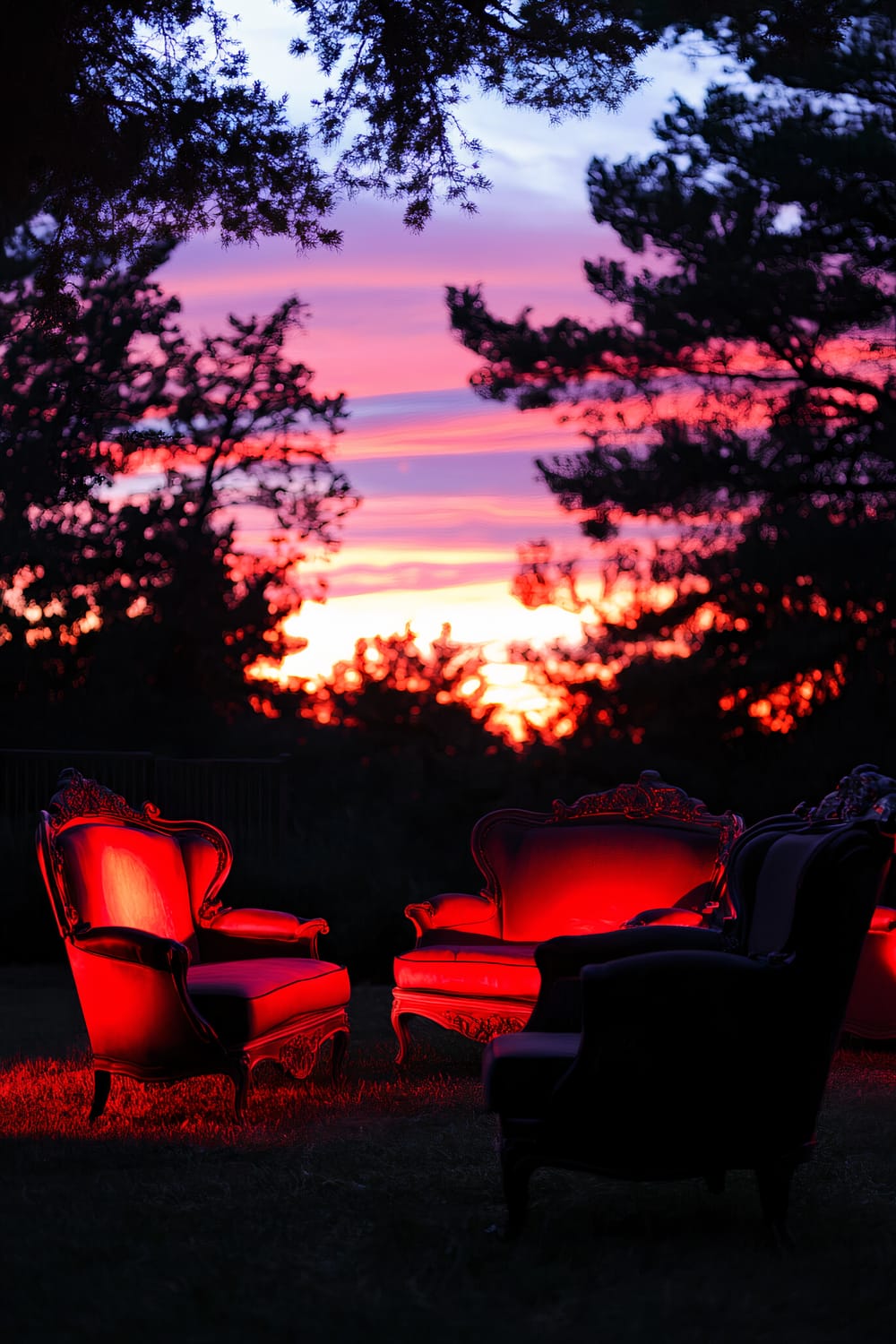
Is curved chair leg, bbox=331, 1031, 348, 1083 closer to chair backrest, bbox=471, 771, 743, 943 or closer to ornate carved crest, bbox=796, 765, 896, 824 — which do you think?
chair backrest, bbox=471, 771, 743, 943

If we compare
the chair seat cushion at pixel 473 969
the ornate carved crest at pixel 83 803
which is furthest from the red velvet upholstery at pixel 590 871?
the ornate carved crest at pixel 83 803

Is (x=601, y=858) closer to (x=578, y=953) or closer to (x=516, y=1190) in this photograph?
(x=578, y=953)

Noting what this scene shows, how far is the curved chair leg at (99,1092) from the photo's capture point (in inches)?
180

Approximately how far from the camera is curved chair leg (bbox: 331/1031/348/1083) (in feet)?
17.2

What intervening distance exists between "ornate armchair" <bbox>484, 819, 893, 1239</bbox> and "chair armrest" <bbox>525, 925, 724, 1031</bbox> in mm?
512

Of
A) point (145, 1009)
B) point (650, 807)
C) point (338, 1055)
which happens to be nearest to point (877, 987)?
point (650, 807)

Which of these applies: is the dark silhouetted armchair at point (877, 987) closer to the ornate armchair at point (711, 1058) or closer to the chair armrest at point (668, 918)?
the chair armrest at point (668, 918)

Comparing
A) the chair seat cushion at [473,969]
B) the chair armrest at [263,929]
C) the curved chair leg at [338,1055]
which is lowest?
the curved chair leg at [338,1055]

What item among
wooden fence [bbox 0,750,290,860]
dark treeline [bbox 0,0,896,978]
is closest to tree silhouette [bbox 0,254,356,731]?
dark treeline [bbox 0,0,896,978]

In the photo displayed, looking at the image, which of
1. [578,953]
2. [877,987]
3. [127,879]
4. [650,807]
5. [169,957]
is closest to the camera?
[578,953]

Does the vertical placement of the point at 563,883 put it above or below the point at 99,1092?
above

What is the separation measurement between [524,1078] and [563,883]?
2.45 meters

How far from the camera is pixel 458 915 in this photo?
5770 mm

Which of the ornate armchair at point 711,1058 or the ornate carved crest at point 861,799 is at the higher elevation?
the ornate carved crest at point 861,799
